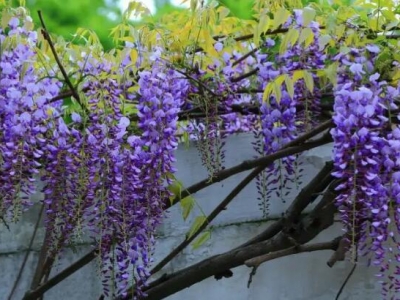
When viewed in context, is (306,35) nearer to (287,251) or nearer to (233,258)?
(287,251)

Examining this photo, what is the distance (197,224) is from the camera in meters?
2.41

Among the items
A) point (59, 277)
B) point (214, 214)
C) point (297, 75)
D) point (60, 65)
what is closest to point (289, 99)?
point (297, 75)

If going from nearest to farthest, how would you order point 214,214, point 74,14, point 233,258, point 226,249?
point 233,258 < point 214,214 < point 226,249 < point 74,14

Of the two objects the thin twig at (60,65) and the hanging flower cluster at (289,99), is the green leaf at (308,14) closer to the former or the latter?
the hanging flower cluster at (289,99)

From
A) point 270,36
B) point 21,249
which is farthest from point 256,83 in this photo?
point 21,249

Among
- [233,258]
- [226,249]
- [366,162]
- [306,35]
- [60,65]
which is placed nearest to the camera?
[366,162]

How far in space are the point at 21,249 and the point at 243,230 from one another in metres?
0.69

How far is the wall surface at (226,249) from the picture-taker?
252 centimetres

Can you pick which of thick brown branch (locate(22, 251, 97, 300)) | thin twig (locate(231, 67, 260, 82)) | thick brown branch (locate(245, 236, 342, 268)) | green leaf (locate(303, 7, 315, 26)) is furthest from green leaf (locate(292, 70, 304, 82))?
thick brown branch (locate(22, 251, 97, 300))

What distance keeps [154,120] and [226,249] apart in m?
0.67

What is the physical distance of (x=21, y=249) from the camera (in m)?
2.75

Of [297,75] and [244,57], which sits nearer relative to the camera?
[297,75]

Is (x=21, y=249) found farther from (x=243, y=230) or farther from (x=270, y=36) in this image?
(x=270, y=36)

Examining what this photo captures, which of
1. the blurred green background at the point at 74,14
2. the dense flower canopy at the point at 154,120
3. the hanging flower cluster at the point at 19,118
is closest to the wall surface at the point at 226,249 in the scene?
the dense flower canopy at the point at 154,120
